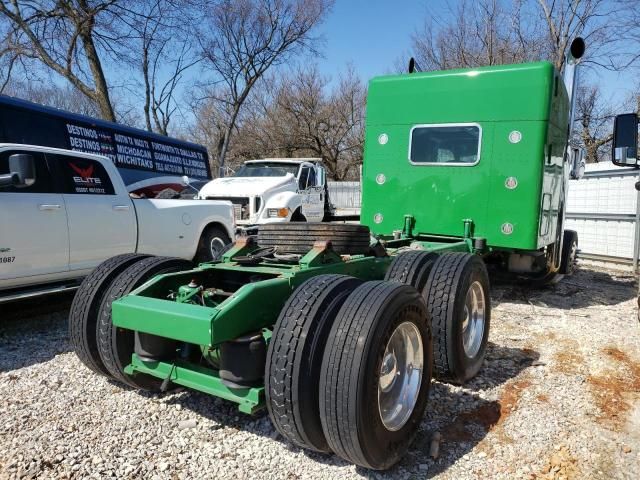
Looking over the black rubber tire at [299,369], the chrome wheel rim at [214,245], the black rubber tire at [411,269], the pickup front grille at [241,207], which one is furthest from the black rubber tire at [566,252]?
the black rubber tire at [299,369]

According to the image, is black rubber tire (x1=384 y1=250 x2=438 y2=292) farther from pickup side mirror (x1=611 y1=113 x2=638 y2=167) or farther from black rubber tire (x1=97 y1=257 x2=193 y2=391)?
pickup side mirror (x1=611 y1=113 x2=638 y2=167)

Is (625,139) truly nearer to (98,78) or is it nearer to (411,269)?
(411,269)

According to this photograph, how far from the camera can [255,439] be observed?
3236mm

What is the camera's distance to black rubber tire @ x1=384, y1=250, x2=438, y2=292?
4156mm

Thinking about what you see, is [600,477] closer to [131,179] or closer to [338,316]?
[338,316]

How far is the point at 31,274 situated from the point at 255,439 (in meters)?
3.51

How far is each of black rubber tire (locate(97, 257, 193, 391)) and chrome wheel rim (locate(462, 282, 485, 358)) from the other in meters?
2.57

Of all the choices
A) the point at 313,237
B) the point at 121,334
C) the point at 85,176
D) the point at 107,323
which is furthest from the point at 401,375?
the point at 85,176

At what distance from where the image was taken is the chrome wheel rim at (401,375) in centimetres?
303

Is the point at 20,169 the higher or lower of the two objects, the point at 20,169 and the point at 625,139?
the lower

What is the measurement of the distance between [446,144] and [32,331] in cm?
554

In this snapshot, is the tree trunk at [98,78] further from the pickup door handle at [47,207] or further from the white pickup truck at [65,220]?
the pickup door handle at [47,207]

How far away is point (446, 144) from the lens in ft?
22.6

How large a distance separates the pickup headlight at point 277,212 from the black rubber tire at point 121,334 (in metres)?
7.52
